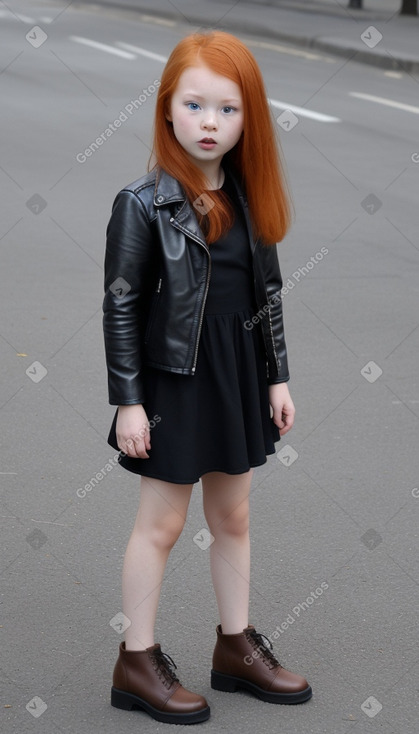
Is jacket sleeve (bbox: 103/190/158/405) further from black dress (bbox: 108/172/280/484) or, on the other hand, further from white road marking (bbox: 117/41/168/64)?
white road marking (bbox: 117/41/168/64)

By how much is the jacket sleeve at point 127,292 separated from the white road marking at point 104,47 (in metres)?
18.0

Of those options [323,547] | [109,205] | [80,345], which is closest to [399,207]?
[109,205]

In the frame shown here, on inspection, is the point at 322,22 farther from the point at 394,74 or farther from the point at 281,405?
the point at 281,405

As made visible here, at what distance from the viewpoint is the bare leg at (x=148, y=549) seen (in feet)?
10.9

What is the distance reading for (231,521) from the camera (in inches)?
136

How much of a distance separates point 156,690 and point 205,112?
1573 mm

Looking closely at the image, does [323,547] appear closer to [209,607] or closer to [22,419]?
[209,607]

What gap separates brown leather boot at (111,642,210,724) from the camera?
338cm

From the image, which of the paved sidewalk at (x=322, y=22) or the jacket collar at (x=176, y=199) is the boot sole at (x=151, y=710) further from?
the paved sidewalk at (x=322, y=22)

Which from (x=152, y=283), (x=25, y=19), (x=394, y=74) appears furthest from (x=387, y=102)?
(x=25, y=19)

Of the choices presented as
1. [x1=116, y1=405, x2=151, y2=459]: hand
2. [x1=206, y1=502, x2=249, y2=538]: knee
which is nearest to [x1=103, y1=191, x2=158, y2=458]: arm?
[x1=116, y1=405, x2=151, y2=459]: hand

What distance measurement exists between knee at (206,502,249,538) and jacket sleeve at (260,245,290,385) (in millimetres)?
372

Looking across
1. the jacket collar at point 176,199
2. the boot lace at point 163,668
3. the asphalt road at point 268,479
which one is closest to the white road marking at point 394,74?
the asphalt road at point 268,479

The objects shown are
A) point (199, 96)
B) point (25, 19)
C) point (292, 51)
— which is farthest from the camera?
point (25, 19)
